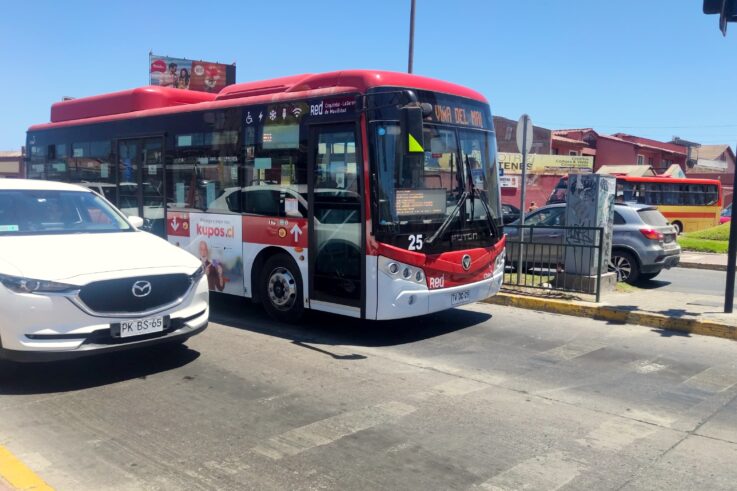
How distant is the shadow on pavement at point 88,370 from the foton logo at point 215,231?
2290 millimetres

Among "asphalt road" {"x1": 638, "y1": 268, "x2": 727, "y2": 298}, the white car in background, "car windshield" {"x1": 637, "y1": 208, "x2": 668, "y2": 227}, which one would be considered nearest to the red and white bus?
the white car in background

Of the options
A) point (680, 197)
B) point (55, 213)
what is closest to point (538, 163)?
point (680, 197)

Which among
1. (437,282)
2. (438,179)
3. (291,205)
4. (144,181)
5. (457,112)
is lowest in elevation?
(437,282)

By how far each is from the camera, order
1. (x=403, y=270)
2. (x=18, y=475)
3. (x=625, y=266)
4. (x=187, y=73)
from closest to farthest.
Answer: (x=18, y=475) → (x=403, y=270) → (x=625, y=266) → (x=187, y=73)

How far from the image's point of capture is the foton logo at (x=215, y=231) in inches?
348

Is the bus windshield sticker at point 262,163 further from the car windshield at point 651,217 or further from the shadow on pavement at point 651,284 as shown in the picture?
the shadow on pavement at point 651,284

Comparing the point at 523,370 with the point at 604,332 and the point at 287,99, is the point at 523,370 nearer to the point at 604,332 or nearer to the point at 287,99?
the point at 604,332

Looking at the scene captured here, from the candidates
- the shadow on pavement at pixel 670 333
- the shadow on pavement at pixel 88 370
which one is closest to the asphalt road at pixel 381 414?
the shadow on pavement at pixel 88 370

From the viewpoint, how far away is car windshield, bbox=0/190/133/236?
6.39 m

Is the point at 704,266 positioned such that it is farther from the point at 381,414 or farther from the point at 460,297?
the point at 381,414

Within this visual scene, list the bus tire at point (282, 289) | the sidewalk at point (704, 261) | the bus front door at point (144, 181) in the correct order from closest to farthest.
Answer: the bus tire at point (282, 289), the bus front door at point (144, 181), the sidewalk at point (704, 261)

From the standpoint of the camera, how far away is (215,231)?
9.09 meters

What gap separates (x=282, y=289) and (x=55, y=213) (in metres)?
2.85

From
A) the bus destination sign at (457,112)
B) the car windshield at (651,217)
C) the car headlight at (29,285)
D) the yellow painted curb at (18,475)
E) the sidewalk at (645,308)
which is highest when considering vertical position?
the bus destination sign at (457,112)
